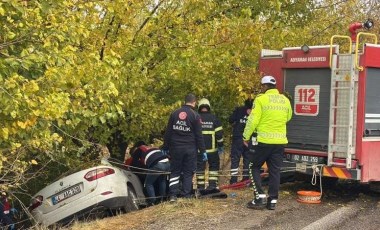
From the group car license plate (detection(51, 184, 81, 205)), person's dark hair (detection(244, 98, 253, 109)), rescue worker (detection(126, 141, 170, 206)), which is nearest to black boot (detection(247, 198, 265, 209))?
rescue worker (detection(126, 141, 170, 206))

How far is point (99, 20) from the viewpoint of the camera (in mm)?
7977

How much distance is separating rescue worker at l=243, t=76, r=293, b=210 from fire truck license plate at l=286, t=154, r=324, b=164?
1.06 metres

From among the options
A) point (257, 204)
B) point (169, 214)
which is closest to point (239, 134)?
point (257, 204)

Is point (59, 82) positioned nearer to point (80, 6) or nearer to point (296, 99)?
point (80, 6)

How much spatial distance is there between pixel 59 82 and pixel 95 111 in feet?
4.99

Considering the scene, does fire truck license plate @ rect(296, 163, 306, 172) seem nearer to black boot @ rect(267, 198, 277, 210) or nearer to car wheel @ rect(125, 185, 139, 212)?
black boot @ rect(267, 198, 277, 210)

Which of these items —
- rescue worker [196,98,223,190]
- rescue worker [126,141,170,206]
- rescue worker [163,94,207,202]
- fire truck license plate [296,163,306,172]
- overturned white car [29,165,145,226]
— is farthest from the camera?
rescue worker [196,98,223,190]

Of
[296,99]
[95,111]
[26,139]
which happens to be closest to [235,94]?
[296,99]

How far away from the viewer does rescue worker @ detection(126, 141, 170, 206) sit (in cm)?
875

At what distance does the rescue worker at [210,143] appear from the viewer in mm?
9055

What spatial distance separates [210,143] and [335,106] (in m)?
2.41

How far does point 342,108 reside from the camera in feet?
25.6

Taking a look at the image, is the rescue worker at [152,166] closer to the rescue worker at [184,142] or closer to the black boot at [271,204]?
the rescue worker at [184,142]

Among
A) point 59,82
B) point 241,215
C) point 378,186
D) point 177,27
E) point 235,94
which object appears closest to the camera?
point 59,82
